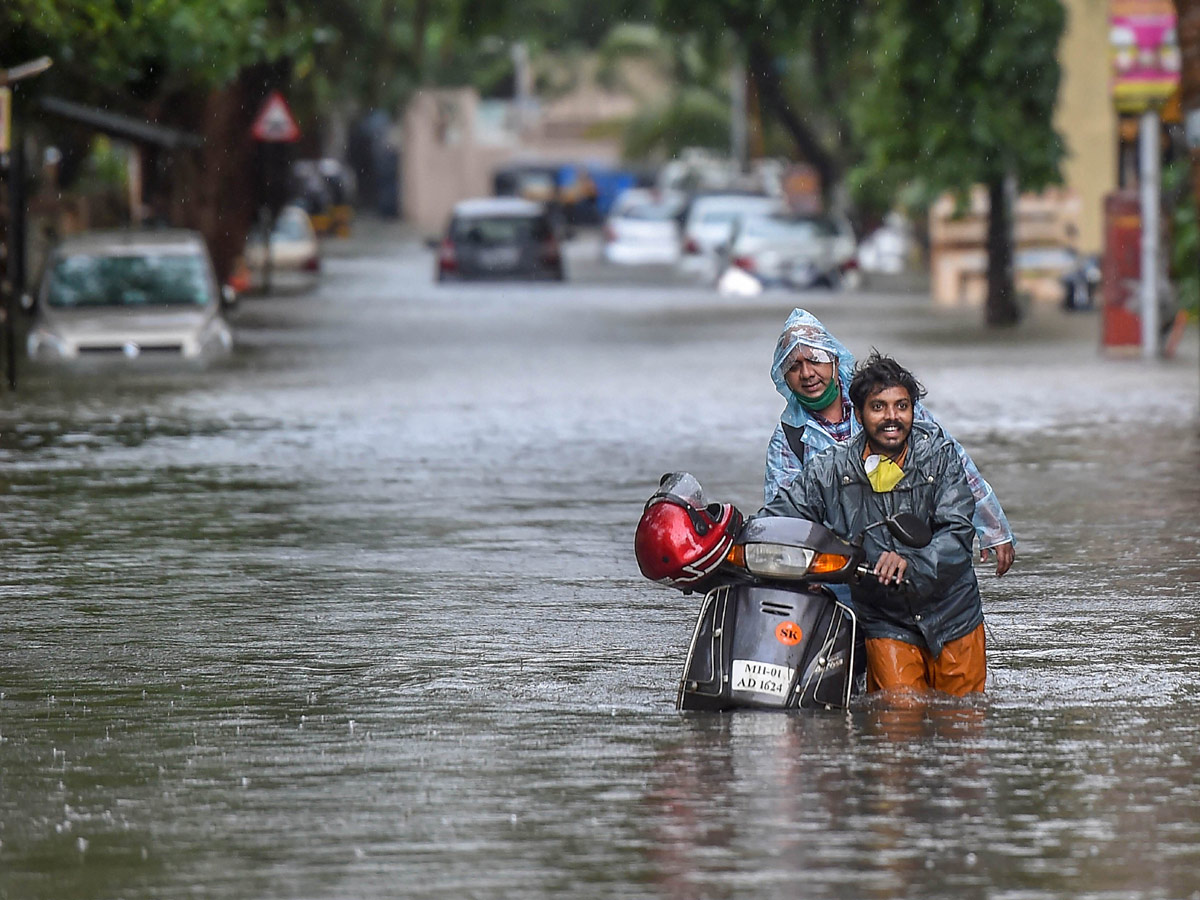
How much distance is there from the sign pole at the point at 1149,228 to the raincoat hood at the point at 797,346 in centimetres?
1636

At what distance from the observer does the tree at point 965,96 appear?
94.5 feet

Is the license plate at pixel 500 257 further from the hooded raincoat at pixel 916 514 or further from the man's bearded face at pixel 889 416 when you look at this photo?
the man's bearded face at pixel 889 416

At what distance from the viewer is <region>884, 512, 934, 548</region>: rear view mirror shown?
7.45 meters

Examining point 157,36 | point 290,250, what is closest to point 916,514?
point 157,36

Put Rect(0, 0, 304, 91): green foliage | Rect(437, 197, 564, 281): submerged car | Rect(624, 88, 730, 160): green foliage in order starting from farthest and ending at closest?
Rect(624, 88, 730, 160): green foliage
Rect(437, 197, 564, 281): submerged car
Rect(0, 0, 304, 91): green foliage

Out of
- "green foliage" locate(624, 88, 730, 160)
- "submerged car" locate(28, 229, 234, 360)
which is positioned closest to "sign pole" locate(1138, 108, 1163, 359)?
"submerged car" locate(28, 229, 234, 360)

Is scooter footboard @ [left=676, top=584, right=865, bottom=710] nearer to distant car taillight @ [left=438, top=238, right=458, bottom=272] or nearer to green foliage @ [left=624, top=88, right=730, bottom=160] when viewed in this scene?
distant car taillight @ [left=438, top=238, right=458, bottom=272]

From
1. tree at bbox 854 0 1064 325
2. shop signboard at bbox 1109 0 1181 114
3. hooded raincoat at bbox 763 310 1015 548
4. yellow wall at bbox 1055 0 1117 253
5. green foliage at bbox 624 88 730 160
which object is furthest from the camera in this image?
green foliage at bbox 624 88 730 160

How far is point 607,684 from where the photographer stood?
8.46 m

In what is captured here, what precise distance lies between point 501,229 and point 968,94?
14932 millimetres

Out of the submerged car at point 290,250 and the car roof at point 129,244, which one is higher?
the car roof at point 129,244

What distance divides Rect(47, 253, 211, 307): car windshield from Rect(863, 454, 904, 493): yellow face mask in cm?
1734

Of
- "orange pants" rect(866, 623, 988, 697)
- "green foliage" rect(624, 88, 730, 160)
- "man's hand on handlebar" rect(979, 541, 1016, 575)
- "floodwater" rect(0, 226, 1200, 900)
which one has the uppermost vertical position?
"green foliage" rect(624, 88, 730, 160)

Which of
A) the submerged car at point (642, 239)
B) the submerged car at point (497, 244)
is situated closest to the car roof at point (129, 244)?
the submerged car at point (497, 244)
